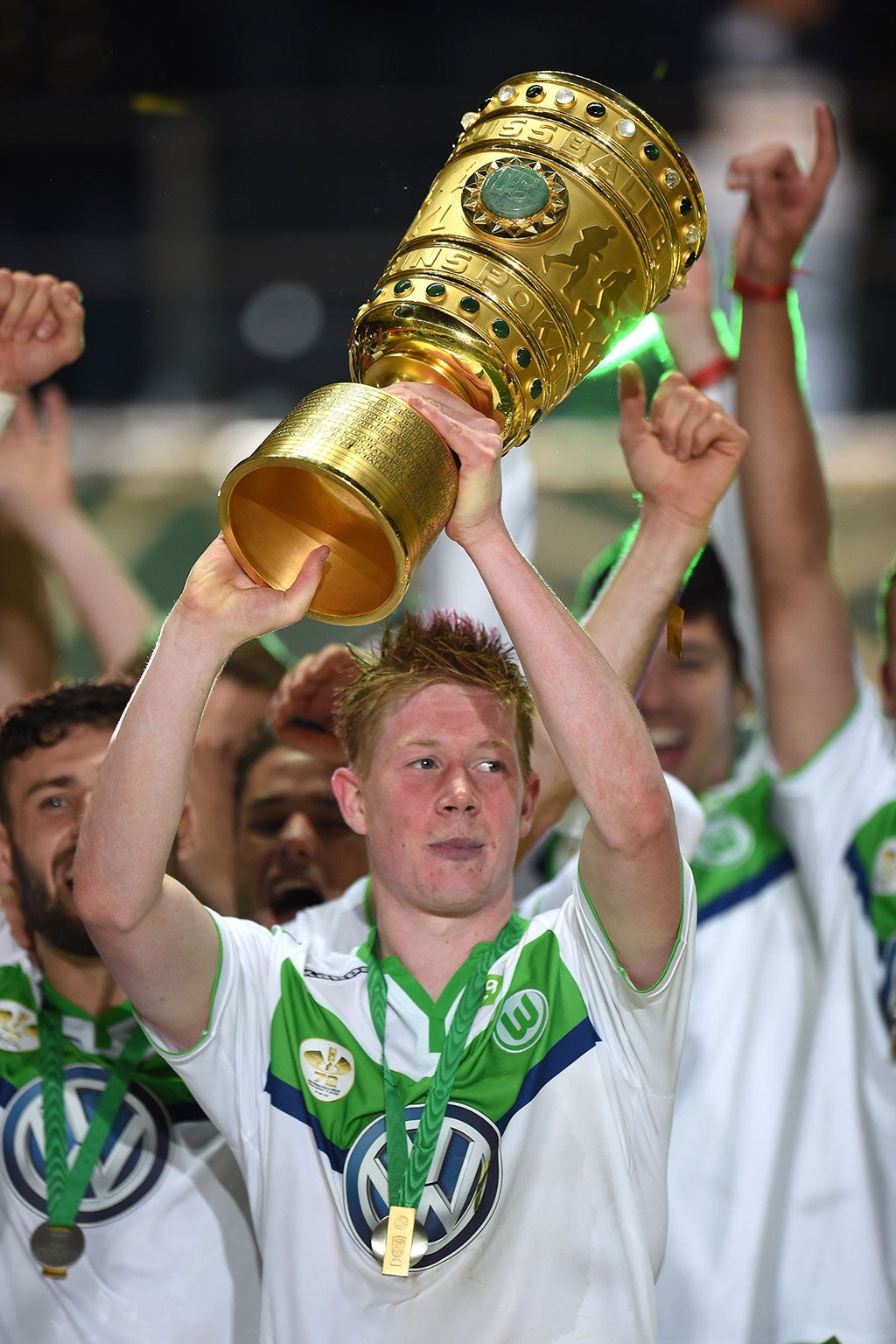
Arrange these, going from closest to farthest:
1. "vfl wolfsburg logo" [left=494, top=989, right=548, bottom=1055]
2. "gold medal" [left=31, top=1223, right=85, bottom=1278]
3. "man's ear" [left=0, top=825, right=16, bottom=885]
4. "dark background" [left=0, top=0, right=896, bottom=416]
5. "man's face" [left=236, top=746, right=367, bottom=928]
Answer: "vfl wolfsburg logo" [left=494, top=989, right=548, bottom=1055], "gold medal" [left=31, top=1223, right=85, bottom=1278], "man's ear" [left=0, top=825, right=16, bottom=885], "man's face" [left=236, top=746, right=367, bottom=928], "dark background" [left=0, top=0, right=896, bottom=416]

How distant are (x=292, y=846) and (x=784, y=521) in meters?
1.14

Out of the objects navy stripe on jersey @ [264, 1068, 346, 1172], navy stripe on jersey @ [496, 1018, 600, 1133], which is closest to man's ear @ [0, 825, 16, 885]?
navy stripe on jersey @ [264, 1068, 346, 1172]

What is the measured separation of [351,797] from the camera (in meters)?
2.07

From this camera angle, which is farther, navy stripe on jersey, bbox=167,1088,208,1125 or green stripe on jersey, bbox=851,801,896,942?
green stripe on jersey, bbox=851,801,896,942

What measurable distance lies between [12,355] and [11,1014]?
1.06 metres

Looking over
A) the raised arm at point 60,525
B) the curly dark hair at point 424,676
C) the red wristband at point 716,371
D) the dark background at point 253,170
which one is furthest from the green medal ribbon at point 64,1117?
the dark background at point 253,170

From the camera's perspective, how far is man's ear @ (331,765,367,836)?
6.73ft

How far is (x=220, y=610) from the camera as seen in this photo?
1.72 metres

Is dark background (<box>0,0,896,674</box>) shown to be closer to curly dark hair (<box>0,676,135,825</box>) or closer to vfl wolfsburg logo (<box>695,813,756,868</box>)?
vfl wolfsburg logo (<box>695,813,756,868</box>)

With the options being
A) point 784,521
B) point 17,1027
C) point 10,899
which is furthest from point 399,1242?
point 784,521

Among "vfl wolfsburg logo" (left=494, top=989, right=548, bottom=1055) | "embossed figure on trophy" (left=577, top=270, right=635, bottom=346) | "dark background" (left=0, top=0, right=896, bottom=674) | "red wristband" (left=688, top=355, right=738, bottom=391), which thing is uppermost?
"dark background" (left=0, top=0, right=896, bottom=674)

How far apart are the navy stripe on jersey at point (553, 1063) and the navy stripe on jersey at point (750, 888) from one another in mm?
1146

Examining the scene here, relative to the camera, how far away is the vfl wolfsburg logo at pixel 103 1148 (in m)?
2.26

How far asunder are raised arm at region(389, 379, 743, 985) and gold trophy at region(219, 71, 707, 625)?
0.04 meters
